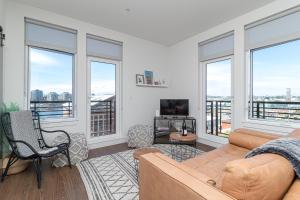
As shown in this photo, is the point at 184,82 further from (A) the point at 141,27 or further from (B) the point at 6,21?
(B) the point at 6,21

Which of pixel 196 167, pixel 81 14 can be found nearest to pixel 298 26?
pixel 196 167

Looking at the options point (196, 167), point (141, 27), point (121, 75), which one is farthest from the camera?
point (121, 75)

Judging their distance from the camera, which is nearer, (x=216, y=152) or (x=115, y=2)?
(x=216, y=152)

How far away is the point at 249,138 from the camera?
2.07m

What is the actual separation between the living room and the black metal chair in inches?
0.7

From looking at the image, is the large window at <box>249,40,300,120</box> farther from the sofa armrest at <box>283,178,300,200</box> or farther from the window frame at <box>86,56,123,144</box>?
the window frame at <box>86,56,123,144</box>

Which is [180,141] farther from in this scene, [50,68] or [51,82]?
[50,68]

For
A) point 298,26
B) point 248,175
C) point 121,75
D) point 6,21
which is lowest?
point 248,175

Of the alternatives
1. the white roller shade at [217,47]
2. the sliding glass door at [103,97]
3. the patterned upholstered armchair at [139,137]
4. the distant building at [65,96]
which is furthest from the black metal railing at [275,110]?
the distant building at [65,96]

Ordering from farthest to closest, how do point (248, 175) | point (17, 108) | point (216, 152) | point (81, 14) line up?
point (81, 14) < point (17, 108) < point (216, 152) < point (248, 175)

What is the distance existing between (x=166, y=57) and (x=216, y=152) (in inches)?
132

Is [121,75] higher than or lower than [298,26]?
lower

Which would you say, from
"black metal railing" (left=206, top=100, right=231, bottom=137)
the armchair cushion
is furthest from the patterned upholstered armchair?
"black metal railing" (left=206, top=100, right=231, bottom=137)

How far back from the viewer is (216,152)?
2.06 meters
